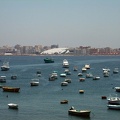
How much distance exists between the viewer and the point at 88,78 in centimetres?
10169

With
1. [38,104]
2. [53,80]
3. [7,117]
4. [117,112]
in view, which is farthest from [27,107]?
[53,80]

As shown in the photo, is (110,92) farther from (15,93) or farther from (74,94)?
(15,93)

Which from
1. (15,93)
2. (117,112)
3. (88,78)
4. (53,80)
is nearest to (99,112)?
(117,112)

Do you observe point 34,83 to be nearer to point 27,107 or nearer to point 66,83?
point 66,83

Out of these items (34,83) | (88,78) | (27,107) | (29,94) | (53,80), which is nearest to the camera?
(27,107)

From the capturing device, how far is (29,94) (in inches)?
2665

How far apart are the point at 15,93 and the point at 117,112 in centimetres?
2302

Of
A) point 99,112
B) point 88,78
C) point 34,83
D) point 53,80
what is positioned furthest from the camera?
point 88,78

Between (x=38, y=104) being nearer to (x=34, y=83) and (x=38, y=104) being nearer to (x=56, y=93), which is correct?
(x=56, y=93)

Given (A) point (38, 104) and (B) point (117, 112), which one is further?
(A) point (38, 104)

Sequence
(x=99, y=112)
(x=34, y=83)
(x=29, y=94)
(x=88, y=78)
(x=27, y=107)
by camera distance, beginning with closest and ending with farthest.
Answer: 1. (x=99, y=112)
2. (x=27, y=107)
3. (x=29, y=94)
4. (x=34, y=83)
5. (x=88, y=78)

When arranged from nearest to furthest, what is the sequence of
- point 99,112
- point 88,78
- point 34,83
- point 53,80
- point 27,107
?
point 99,112 → point 27,107 → point 34,83 → point 53,80 → point 88,78

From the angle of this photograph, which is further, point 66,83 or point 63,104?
point 66,83

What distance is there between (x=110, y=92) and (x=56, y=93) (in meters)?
9.78
